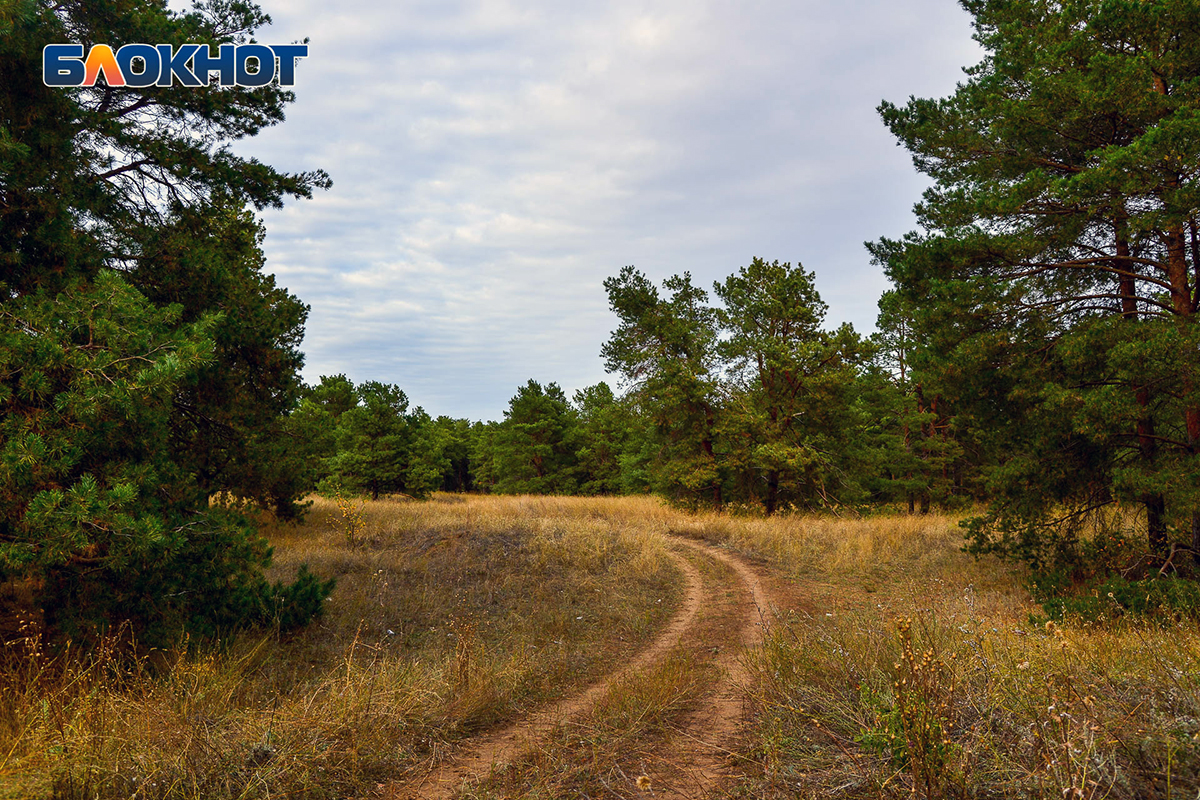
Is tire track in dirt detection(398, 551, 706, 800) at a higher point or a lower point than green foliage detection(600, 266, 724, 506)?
lower

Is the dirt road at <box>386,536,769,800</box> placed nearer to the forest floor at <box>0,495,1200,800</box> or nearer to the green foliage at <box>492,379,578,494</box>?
the forest floor at <box>0,495,1200,800</box>

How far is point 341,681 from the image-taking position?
15.9 feet

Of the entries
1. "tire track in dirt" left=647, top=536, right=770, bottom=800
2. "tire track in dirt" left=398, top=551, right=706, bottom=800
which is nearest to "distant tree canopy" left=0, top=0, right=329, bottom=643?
"tire track in dirt" left=398, top=551, right=706, bottom=800

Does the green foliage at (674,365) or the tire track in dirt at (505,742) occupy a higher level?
the green foliage at (674,365)

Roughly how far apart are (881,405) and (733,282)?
12769 millimetres

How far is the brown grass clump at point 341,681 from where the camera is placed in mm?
3305

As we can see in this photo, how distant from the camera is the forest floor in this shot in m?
2.94

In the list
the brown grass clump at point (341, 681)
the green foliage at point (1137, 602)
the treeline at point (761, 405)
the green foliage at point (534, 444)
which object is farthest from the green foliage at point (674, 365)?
the green foliage at point (534, 444)

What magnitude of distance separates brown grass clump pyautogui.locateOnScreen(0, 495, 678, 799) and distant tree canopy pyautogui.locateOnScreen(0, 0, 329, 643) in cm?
64

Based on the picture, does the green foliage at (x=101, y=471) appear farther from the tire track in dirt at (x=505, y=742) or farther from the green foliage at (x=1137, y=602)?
the green foliage at (x=1137, y=602)

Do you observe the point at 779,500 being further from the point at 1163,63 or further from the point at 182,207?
the point at 182,207

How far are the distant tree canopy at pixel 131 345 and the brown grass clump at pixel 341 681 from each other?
638 millimetres

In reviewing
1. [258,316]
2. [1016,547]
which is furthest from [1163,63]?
[258,316]

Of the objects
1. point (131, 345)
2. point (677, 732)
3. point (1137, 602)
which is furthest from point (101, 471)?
point (1137, 602)
